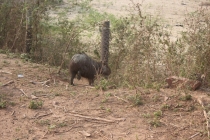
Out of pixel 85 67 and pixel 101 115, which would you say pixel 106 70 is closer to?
pixel 85 67

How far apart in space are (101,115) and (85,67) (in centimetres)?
394

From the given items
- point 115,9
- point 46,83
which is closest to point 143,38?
point 46,83

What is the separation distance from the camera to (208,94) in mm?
Result: 6094

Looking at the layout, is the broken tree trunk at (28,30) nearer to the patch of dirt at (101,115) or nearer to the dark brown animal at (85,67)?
the dark brown animal at (85,67)

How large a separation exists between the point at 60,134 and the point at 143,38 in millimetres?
3591

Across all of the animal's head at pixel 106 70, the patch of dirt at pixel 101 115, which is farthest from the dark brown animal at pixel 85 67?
the patch of dirt at pixel 101 115

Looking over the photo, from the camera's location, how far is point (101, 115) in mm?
5730

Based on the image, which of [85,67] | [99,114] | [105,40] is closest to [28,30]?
[85,67]

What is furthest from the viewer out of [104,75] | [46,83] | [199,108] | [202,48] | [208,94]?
[104,75]

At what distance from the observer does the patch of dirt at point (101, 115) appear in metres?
5.16

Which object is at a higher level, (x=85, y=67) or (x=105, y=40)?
(x=105, y=40)

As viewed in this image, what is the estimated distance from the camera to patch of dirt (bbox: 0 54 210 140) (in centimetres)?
516

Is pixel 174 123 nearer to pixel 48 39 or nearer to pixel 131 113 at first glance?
pixel 131 113

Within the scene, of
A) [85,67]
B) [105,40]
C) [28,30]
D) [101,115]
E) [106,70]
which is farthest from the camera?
[28,30]
